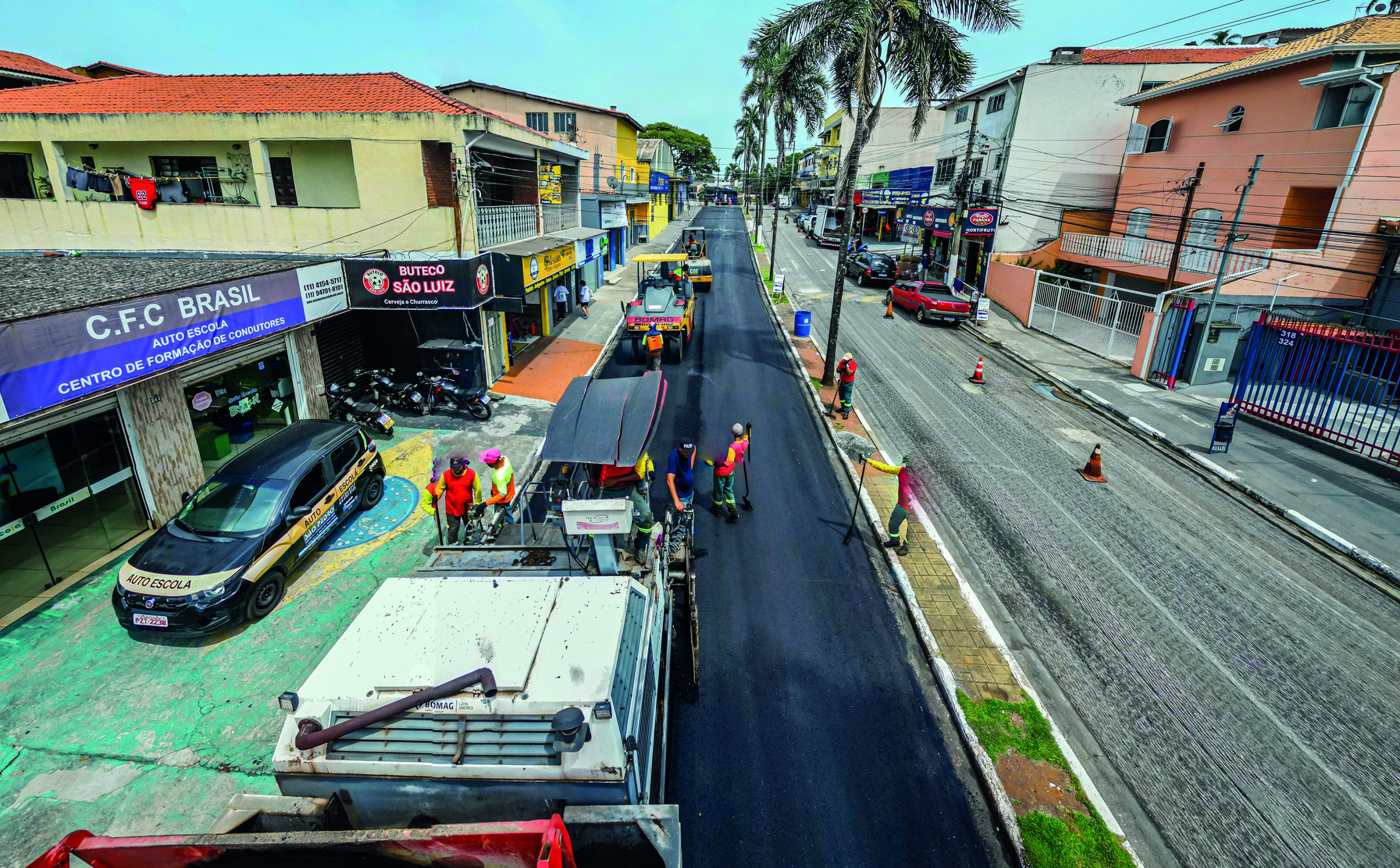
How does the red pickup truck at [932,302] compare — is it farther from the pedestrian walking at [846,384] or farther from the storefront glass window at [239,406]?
the storefront glass window at [239,406]

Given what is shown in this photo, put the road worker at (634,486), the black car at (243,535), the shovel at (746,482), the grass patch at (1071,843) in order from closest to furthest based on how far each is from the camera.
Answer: the grass patch at (1071,843)
the black car at (243,535)
the road worker at (634,486)
the shovel at (746,482)

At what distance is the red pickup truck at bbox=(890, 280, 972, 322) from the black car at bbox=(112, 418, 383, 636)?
75.4 feet

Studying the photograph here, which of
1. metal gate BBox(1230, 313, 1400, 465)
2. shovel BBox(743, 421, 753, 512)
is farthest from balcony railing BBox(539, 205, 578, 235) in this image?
metal gate BBox(1230, 313, 1400, 465)

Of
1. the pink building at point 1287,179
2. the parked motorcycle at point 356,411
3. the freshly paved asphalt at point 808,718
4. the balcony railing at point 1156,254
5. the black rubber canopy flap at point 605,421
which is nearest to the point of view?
the freshly paved asphalt at point 808,718

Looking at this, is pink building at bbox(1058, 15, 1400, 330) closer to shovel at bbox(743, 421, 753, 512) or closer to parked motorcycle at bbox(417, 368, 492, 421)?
shovel at bbox(743, 421, 753, 512)

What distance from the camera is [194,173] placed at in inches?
693

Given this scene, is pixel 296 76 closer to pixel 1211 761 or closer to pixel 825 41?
pixel 825 41

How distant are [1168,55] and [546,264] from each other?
116 ft

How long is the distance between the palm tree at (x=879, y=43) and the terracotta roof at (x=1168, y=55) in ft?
68.0

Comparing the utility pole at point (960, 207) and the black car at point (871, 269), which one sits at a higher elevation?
the utility pole at point (960, 207)

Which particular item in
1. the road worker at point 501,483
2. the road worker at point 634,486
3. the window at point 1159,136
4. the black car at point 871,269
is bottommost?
the road worker at point 501,483

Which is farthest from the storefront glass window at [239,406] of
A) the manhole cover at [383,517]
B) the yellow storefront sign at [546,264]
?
the yellow storefront sign at [546,264]

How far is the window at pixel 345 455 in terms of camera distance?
1008cm

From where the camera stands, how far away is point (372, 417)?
14.2 metres
